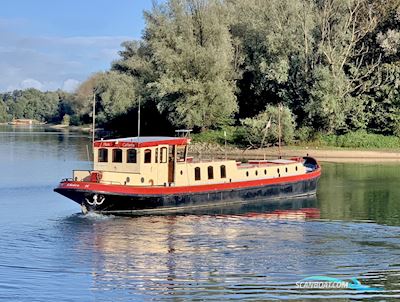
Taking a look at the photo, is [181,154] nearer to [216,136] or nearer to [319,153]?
[319,153]

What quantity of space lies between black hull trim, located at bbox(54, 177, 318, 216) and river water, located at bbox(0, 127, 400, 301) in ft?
2.92

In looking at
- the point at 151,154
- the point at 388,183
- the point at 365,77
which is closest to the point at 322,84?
the point at 365,77

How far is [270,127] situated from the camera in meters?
72.6

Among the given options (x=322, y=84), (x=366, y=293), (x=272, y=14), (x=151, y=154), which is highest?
(x=272, y=14)

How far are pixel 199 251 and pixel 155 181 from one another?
9942 millimetres

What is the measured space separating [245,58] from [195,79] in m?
9.38

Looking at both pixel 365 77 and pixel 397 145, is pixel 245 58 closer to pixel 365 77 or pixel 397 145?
pixel 365 77

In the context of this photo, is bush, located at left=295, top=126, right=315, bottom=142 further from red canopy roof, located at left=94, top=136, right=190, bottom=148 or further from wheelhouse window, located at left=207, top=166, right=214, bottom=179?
red canopy roof, located at left=94, top=136, right=190, bottom=148

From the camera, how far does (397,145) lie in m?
73.4

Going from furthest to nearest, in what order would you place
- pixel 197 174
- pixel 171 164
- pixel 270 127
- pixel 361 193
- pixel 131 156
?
pixel 270 127 → pixel 361 193 → pixel 197 174 → pixel 171 164 → pixel 131 156

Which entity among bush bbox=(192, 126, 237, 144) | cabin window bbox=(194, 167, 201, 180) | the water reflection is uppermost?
bush bbox=(192, 126, 237, 144)

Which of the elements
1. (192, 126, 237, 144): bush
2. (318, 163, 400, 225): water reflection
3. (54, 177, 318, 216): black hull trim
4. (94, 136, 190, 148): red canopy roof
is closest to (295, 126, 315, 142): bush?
(192, 126, 237, 144): bush

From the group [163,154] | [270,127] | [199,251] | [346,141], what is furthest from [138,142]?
[346,141]

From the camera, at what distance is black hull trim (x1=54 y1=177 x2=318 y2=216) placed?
3114 cm
